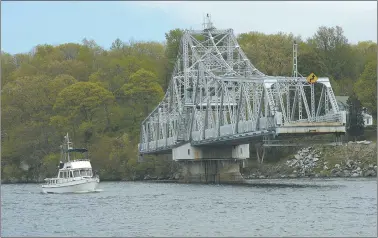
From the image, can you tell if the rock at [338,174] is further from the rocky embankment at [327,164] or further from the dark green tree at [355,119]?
the dark green tree at [355,119]

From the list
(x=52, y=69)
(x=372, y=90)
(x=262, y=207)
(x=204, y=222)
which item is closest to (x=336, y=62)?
(x=372, y=90)

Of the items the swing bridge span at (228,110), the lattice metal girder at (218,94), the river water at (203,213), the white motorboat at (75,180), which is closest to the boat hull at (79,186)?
the white motorboat at (75,180)

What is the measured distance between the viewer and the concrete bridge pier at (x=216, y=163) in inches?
4614

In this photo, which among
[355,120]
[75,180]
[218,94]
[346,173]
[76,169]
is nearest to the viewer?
[75,180]

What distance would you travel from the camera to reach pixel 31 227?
58000mm

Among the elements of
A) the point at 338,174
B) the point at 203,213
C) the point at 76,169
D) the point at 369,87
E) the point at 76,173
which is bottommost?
the point at 203,213

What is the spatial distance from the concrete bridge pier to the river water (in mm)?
25797

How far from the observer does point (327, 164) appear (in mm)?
127125

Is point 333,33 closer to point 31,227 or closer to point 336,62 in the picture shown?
point 336,62

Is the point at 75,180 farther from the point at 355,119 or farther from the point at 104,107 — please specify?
the point at 104,107

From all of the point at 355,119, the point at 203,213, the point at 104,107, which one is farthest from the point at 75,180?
the point at 104,107

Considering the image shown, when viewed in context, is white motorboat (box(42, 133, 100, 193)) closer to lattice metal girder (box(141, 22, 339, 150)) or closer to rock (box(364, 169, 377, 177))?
lattice metal girder (box(141, 22, 339, 150))

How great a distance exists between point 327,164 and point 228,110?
23.7 metres

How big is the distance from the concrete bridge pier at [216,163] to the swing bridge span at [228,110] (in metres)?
0.14
